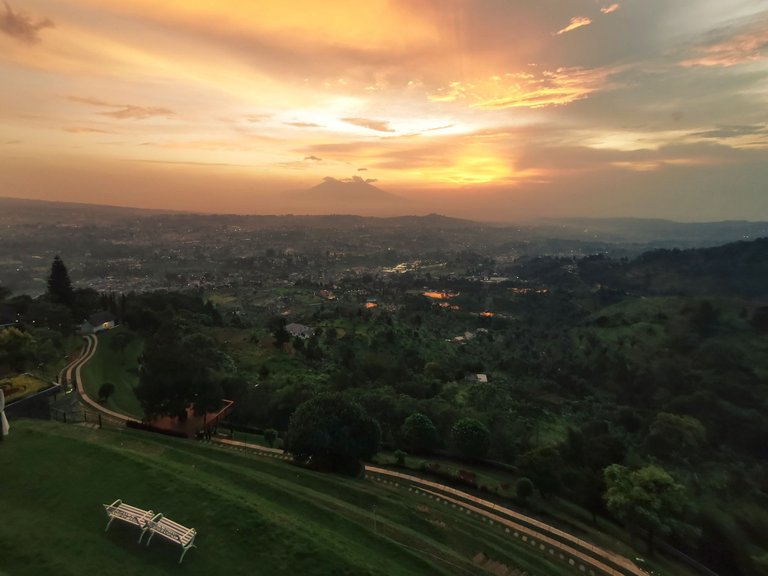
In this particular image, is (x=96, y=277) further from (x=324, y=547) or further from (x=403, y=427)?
(x=324, y=547)

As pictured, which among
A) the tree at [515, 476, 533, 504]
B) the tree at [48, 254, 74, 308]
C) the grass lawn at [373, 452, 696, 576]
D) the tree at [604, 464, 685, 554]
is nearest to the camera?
the grass lawn at [373, 452, 696, 576]

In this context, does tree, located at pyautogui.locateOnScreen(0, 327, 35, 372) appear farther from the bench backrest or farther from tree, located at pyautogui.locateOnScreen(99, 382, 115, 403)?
the bench backrest

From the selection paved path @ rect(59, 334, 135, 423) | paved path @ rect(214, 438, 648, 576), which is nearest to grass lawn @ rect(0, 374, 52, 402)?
paved path @ rect(59, 334, 135, 423)

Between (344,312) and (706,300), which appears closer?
(706,300)

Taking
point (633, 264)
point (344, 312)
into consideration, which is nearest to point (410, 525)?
point (344, 312)

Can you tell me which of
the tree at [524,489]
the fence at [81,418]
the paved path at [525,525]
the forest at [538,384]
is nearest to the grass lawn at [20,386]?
the fence at [81,418]

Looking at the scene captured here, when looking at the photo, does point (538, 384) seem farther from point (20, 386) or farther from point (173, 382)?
point (20, 386)

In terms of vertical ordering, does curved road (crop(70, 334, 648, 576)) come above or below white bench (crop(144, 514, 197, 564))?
below
